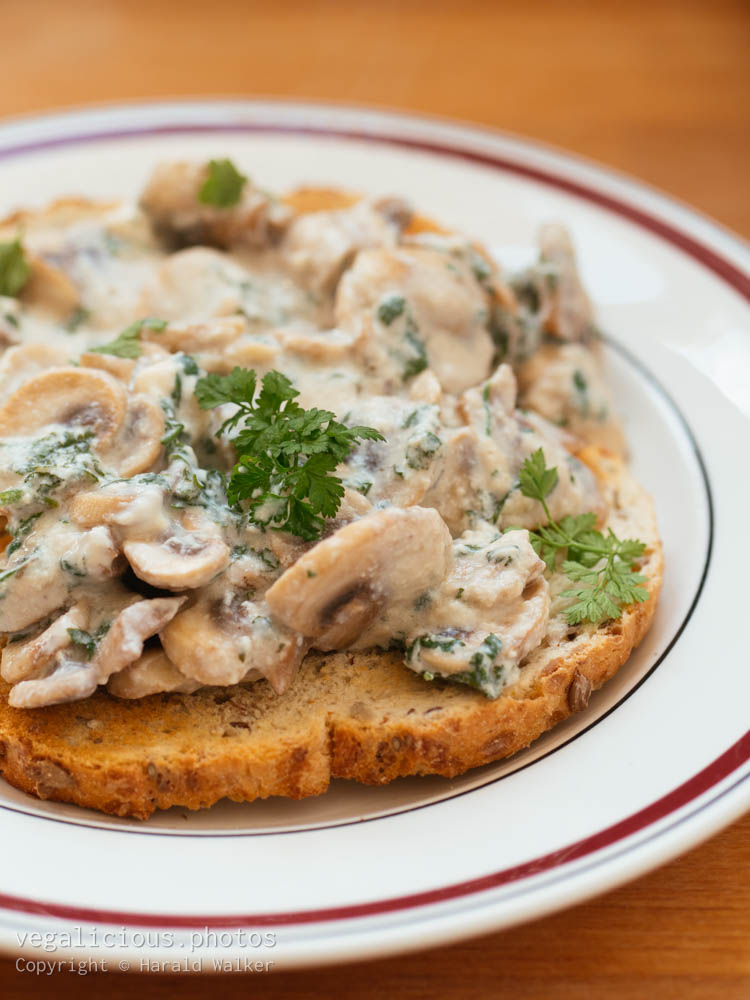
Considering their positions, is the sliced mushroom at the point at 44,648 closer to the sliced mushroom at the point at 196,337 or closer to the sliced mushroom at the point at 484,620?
the sliced mushroom at the point at 484,620

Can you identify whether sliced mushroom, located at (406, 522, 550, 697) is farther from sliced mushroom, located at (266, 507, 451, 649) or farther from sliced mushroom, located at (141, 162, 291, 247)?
sliced mushroom, located at (141, 162, 291, 247)

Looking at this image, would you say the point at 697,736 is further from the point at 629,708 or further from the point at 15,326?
the point at 15,326

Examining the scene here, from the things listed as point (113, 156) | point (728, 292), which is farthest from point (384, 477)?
point (113, 156)

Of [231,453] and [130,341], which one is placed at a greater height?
[130,341]

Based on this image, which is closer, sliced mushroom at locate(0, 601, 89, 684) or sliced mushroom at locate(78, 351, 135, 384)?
sliced mushroom at locate(0, 601, 89, 684)

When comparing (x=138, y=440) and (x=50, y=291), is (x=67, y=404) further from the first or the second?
(x=50, y=291)


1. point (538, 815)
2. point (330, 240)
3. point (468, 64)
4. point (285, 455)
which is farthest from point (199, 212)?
point (468, 64)

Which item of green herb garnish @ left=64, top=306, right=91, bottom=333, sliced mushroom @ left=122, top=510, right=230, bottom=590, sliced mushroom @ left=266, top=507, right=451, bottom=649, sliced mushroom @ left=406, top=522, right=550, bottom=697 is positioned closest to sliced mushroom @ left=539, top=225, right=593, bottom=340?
sliced mushroom @ left=406, top=522, right=550, bottom=697
